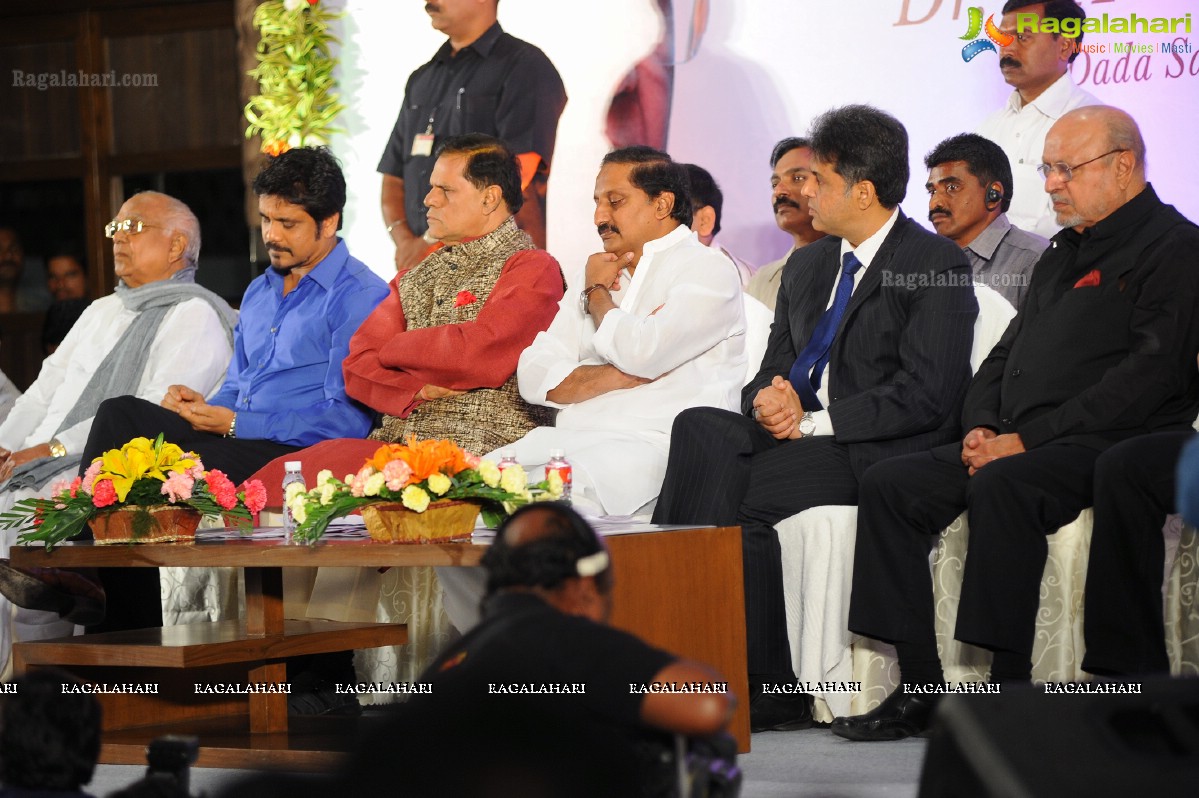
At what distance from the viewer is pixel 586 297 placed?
4367 mm

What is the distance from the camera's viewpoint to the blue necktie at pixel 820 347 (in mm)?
4027

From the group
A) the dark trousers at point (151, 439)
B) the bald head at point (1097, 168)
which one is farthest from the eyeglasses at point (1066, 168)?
the dark trousers at point (151, 439)

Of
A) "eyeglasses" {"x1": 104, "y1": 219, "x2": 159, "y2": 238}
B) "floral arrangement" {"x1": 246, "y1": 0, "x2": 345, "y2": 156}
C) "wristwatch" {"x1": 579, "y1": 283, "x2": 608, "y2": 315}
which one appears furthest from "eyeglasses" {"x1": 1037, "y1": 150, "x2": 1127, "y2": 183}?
"floral arrangement" {"x1": 246, "y1": 0, "x2": 345, "y2": 156}

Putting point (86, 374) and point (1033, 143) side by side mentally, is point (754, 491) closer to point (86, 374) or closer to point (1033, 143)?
point (1033, 143)

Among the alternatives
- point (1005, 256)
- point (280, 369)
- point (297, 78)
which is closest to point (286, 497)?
point (280, 369)

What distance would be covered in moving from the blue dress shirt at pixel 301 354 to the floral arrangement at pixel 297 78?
122 centimetres

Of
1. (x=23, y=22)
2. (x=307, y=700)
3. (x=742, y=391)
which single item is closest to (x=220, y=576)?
(x=307, y=700)

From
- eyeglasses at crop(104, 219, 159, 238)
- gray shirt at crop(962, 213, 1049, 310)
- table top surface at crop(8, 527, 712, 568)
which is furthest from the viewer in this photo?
eyeglasses at crop(104, 219, 159, 238)

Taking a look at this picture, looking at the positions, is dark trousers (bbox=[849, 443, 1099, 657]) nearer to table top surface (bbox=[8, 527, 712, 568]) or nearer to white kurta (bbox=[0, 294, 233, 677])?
table top surface (bbox=[8, 527, 712, 568])

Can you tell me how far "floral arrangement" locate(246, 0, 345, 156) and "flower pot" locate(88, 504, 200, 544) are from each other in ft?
8.74

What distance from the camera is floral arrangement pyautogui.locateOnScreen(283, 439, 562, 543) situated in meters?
3.17

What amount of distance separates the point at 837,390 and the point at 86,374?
2.82 m

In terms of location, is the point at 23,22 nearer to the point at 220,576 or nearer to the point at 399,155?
the point at 399,155

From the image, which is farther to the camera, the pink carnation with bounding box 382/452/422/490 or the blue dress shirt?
the blue dress shirt
